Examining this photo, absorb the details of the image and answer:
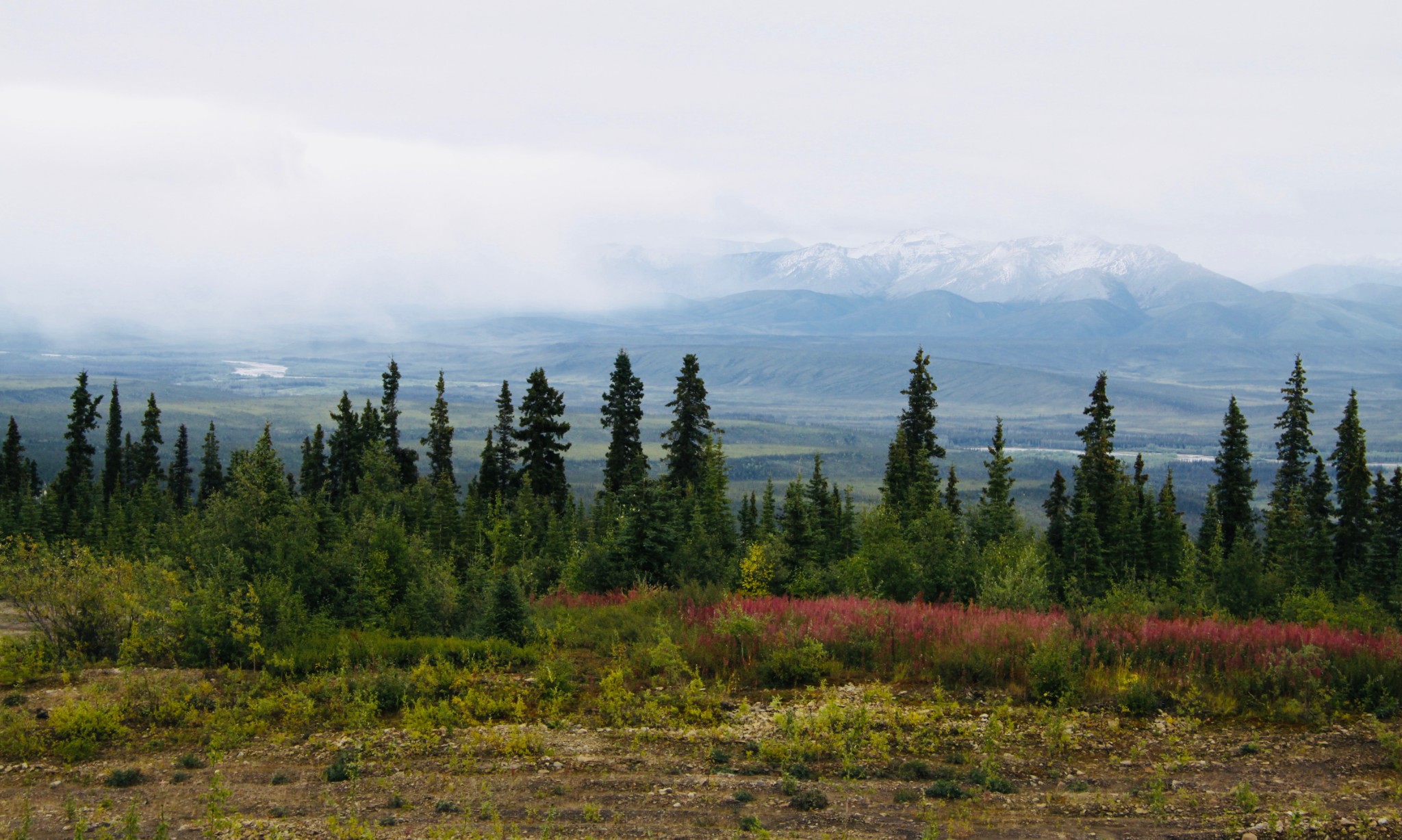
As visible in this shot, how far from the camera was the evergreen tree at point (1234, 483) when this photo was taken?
58312 millimetres

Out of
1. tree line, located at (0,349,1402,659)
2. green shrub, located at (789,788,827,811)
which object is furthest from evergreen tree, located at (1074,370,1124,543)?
green shrub, located at (789,788,827,811)

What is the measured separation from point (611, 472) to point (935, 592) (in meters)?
33.3

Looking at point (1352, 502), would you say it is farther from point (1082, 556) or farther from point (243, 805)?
point (243, 805)

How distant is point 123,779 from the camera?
11.9m

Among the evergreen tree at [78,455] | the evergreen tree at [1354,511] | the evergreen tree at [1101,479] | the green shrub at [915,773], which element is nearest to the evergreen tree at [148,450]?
the evergreen tree at [78,455]

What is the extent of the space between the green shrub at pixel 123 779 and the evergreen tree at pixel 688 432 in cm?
3420

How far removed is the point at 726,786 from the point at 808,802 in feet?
3.67

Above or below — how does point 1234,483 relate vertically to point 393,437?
below

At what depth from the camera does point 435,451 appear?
210 ft

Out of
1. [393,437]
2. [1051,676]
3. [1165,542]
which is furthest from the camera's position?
[393,437]

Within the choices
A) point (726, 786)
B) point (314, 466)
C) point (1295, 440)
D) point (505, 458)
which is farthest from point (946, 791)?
point (314, 466)

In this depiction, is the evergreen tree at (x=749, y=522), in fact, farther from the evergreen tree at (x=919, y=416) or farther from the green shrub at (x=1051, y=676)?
the green shrub at (x=1051, y=676)

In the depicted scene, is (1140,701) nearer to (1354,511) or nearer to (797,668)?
(797,668)

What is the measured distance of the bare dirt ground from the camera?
1052 centimetres
